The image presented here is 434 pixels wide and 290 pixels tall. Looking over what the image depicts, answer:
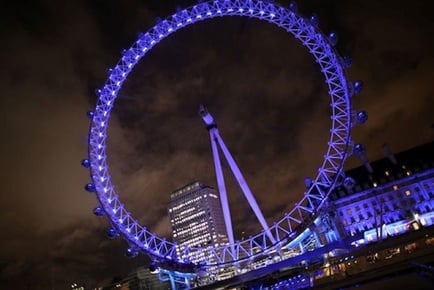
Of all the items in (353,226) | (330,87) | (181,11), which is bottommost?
(353,226)

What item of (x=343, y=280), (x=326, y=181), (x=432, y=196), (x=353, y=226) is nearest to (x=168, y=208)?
(x=353, y=226)

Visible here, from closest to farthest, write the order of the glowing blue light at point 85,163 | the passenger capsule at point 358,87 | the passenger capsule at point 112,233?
the passenger capsule at point 358,87 < the glowing blue light at point 85,163 < the passenger capsule at point 112,233

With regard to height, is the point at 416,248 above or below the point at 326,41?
below

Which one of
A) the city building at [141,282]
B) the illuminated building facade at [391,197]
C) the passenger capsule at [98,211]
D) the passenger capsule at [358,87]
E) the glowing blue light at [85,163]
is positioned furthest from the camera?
the city building at [141,282]

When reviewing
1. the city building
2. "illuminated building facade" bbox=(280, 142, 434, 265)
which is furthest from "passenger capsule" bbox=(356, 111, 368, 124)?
Answer: the city building

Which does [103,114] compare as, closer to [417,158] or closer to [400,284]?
[400,284]

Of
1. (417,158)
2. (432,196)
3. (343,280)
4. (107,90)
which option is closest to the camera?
(343,280)

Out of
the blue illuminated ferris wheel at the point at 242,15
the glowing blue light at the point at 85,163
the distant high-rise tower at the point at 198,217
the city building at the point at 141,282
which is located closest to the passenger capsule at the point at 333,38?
the blue illuminated ferris wheel at the point at 242,15

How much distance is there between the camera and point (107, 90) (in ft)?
141

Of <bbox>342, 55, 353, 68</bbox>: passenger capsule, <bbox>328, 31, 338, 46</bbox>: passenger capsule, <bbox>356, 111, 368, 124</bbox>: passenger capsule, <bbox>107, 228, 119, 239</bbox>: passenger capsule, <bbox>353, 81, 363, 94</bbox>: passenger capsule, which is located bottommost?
<bbox>107, 228, 119, 239</bbox>: passenger capsule

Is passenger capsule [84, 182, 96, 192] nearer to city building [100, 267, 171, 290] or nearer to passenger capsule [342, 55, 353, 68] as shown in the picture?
passenger capsule [342, 55, 353, 68]

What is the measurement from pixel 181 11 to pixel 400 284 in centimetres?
3322

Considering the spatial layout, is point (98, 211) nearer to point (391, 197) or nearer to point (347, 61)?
point (347, 61)

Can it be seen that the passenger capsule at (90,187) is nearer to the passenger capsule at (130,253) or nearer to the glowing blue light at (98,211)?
the glowing blue light at (98,211)
